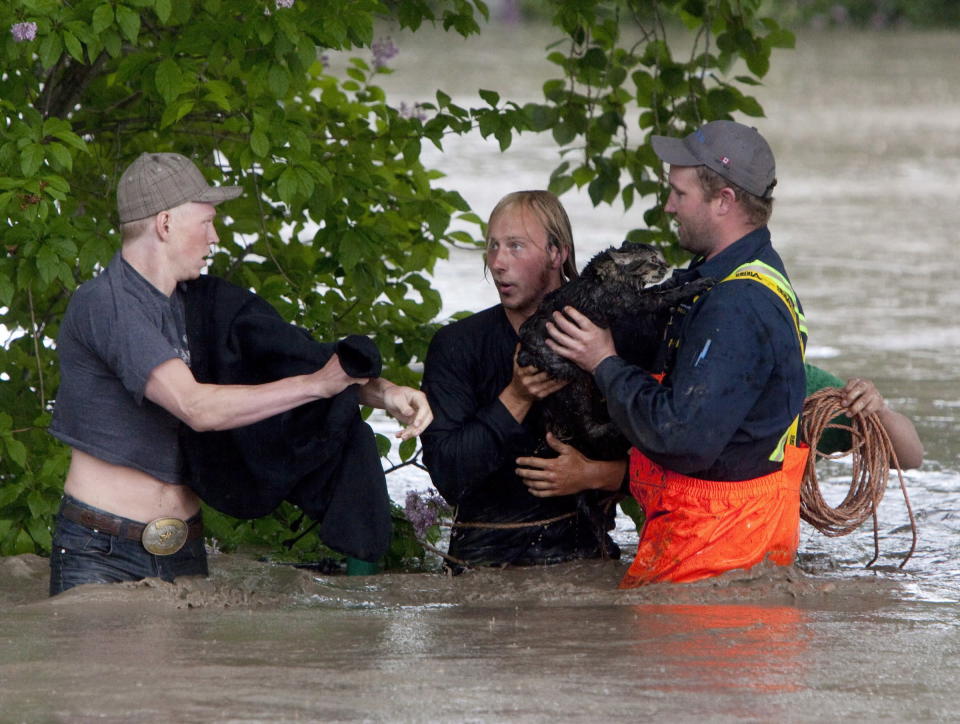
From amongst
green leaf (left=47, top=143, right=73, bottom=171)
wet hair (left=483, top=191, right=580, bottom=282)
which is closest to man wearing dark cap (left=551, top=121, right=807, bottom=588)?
wet hair (left=483, top=191, right=580, bottom=282)

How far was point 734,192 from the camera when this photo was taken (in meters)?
4.49

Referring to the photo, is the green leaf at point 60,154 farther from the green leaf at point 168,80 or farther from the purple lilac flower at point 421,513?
the purple lilac flower at point 421,513

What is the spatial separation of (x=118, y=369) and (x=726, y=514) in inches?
75.1

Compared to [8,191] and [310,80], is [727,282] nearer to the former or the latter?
[8,191]

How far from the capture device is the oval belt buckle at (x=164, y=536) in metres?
4.44

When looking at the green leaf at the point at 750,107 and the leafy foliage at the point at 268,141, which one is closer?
the leafy foliage at the point at 268,141

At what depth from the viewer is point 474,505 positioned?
5.15m

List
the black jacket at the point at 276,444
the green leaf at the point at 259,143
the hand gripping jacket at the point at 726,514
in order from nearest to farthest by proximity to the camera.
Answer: the hand gripping jacket at the point at 726,514 → the black jacket at the point at 276,444 → the green leaf at the point at 259,143

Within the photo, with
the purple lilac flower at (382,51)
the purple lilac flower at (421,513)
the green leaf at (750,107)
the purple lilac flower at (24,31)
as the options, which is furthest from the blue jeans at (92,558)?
the green leaf at (750,107)

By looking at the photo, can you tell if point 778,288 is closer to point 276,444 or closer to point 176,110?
point 276,444

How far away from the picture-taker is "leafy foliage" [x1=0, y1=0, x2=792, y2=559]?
5.04 metres

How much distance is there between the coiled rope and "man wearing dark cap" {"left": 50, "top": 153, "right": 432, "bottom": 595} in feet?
4.89

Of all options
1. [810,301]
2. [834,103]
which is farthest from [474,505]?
[834,103]

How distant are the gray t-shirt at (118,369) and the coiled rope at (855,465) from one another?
2215 millimetres
